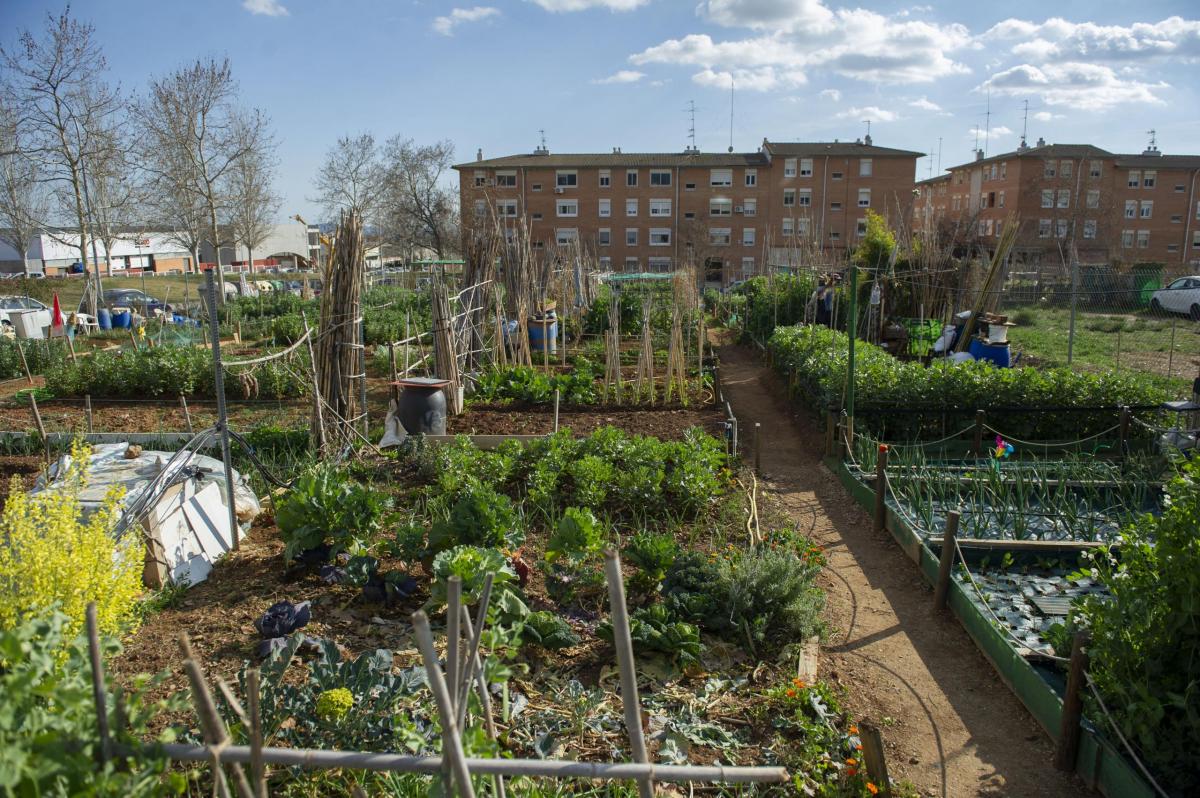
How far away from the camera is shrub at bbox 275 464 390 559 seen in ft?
16.7

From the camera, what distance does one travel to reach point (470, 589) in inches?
163

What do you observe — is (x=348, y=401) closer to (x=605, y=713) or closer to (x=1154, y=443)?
(x=605, y=713)

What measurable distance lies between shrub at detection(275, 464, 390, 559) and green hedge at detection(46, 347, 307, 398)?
22.1ft

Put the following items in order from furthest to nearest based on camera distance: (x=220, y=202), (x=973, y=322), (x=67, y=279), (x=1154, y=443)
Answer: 1. (x=67, y=279)
2. (x=220, y=202)
3. (x=973, y=322)
4. (x=1154, y=443)

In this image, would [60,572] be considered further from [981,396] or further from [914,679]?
[981,396]

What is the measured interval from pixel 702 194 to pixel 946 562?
49.0m

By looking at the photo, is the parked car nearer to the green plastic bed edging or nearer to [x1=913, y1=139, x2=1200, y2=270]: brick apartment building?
the green plastic bed edging

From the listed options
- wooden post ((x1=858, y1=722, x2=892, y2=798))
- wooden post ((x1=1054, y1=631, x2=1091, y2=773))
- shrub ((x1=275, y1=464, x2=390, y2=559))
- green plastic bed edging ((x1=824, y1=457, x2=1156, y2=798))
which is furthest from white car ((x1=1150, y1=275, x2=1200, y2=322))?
shrub ((x1=275, y1=464, x2=390, y2=559))

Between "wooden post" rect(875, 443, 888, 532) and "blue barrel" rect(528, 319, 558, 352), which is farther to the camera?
"blue barrel" rect(528, 319, 558, 352)

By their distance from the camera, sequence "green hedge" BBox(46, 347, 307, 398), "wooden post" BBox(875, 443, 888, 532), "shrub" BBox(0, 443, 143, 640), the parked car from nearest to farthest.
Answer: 1. "shrub" BBox(0, 443, 143, 640)
2. "wooden post" BBox(875, 443, 888, 532)
3. "green hedge" BBox(46, 347, 307, 398)
4. the parked car

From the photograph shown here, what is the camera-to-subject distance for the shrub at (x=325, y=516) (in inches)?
200

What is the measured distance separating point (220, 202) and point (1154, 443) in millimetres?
29344

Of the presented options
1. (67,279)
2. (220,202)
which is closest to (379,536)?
(220,202)

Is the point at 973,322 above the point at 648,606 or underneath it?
above
